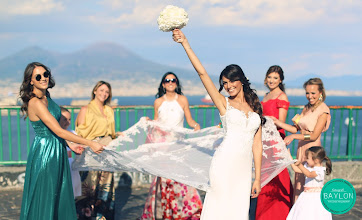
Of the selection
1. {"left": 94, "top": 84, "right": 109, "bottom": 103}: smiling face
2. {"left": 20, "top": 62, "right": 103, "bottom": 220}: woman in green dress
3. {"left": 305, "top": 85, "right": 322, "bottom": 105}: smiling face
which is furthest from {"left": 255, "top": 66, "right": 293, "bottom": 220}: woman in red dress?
{"left": 20, "top": 62, "right": 103, "bottom": 220}: woman in green dress

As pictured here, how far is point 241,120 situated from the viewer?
3.95m

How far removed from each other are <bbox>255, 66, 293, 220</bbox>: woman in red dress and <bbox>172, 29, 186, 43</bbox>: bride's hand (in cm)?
219

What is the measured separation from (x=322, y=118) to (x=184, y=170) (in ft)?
5.91

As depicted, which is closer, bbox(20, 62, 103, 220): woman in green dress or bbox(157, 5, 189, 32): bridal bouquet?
bbox(157, 5, 189, 32): bridal bouquet

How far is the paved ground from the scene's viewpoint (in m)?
6.53

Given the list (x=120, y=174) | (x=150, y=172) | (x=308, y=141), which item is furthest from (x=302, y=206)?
(x=120, y=174)

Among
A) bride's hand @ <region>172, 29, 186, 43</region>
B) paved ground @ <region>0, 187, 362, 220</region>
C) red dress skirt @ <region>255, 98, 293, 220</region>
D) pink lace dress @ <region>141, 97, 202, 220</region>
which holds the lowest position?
paved ground @ <region>0, 187, 362, 220</region>

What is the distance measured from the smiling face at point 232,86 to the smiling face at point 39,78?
6.31ft

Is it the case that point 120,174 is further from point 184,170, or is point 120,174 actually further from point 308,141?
point 308,141

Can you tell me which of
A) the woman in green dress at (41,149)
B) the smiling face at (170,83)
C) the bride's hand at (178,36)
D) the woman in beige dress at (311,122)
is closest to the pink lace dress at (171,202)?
the smiling face at (170,83)

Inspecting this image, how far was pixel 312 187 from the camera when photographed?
5.10 metres

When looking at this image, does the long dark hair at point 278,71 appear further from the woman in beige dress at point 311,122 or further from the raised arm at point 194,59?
the raised arm at point 194,59

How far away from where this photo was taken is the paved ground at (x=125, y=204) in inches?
257

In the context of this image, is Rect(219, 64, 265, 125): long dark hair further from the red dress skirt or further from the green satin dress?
the green satin dress
